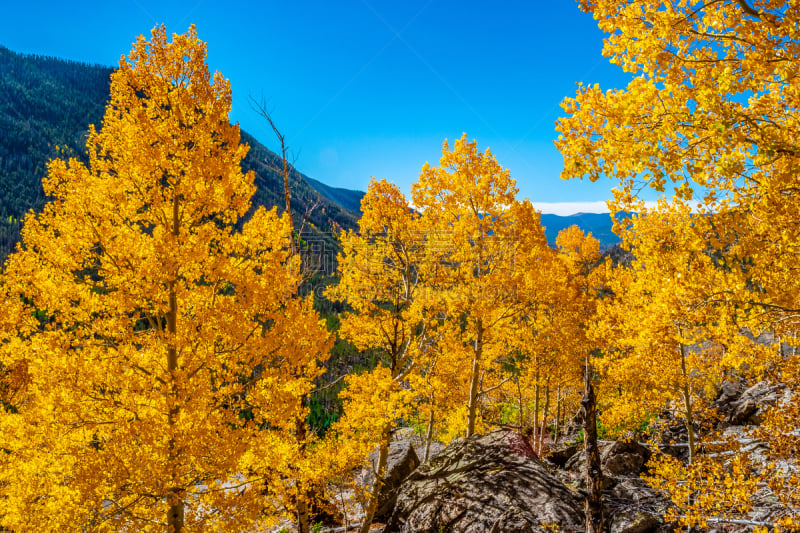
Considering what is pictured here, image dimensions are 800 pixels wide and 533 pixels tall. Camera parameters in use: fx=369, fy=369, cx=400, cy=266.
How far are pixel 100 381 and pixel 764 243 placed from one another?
8.42 meters

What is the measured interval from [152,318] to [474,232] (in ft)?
25.0

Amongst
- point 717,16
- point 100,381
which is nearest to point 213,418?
point 100,381

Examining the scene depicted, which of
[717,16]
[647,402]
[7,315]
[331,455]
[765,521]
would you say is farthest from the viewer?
[647,402]

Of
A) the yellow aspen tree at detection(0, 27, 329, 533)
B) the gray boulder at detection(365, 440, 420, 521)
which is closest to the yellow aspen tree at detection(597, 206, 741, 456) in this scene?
the yellow aspen tree at detection(0, 27, 329, 533)

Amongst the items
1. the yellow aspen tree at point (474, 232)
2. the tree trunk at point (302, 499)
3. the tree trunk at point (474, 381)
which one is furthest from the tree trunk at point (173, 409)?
the tree trunk at point (474, 381)

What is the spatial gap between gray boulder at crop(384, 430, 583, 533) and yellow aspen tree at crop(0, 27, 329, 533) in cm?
432

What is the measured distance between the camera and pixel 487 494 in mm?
8148

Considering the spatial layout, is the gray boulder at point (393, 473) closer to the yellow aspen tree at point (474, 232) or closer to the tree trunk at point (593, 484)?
the yellow aspen tree at point (474, 232)

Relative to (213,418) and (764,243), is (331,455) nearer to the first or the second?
(213,418)

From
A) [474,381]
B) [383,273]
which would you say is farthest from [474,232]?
[474,381]

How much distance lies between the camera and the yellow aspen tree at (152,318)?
524cm

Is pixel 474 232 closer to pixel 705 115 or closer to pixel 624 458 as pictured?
pixel 705 115

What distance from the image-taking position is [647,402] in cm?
1011

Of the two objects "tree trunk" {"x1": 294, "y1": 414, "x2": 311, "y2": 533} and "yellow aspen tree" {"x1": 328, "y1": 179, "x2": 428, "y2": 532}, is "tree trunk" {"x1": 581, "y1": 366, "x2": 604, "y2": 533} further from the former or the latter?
"tree trunk" {"x1": 294, "y1": 414, "x2": 311, "y2": 533}
